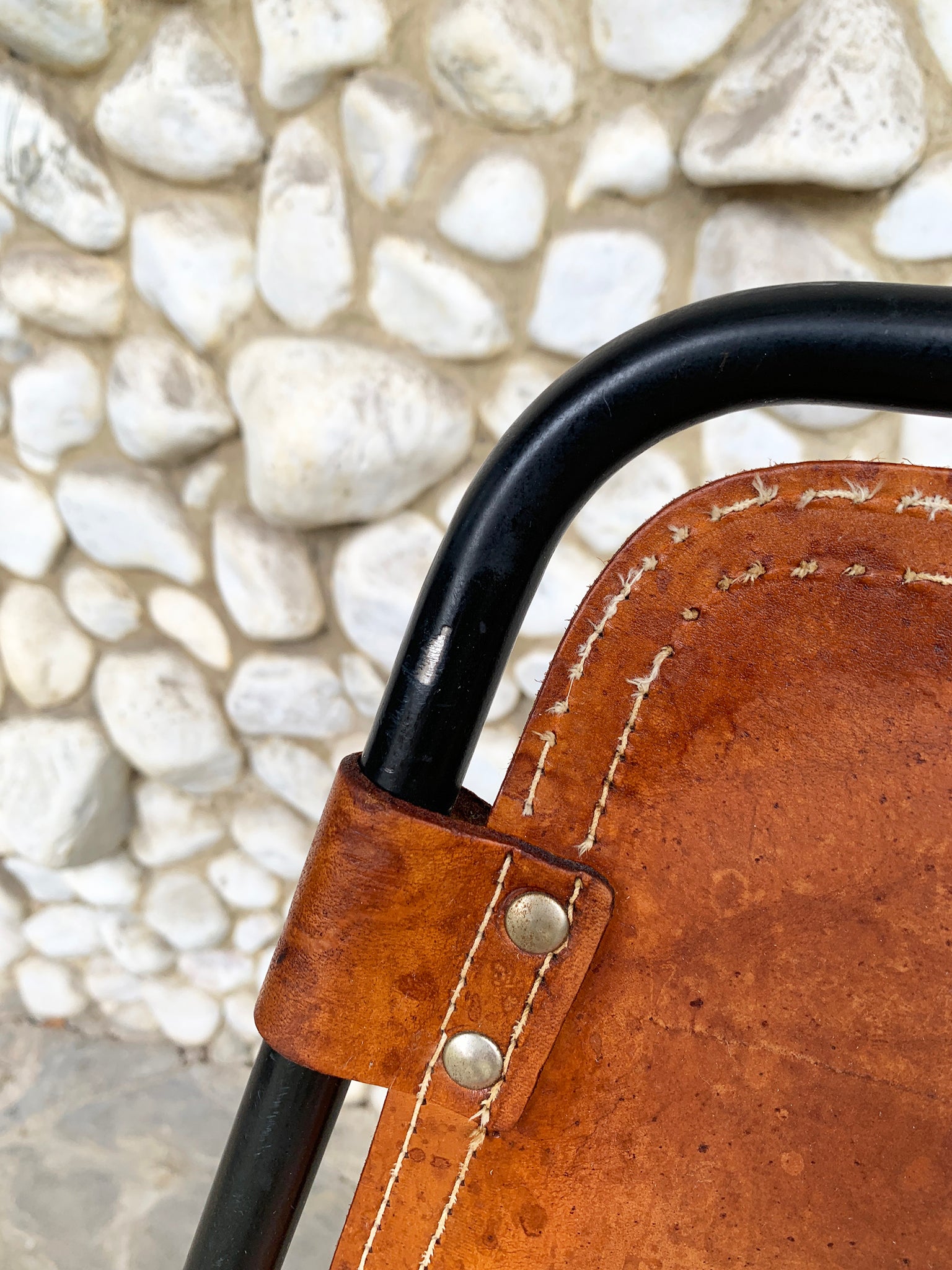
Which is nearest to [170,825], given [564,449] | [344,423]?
[344,423]

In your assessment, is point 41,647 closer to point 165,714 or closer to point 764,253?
point 165,714

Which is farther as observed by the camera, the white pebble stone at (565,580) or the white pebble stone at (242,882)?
the white pebble stone at (242,882)

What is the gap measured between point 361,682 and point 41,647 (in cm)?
42

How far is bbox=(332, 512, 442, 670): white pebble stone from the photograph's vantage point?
2.97 feet

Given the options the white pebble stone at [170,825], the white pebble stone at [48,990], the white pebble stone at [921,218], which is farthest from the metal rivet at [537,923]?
the white pebble stone at [48,990]

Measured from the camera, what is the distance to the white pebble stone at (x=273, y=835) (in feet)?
3.73

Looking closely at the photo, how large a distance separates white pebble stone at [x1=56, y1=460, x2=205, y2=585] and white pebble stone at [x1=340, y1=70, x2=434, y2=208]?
15.2 inches

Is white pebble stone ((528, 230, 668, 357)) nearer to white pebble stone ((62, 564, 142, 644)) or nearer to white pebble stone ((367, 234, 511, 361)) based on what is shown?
white pebble stone ((367, 234, 511, 361))

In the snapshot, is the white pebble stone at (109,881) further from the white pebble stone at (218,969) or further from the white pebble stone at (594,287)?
the white pebble stone at (594,287)

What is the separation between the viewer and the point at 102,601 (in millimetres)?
1080

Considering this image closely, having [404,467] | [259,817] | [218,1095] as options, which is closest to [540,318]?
[404,467]

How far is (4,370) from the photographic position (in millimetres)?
996

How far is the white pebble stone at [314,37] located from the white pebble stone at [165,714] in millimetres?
611

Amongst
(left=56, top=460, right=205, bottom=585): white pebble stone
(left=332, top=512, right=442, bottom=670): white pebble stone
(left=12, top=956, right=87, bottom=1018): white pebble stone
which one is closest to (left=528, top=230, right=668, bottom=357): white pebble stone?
(left=332, top=512, right=442, bottom=670): white pebble stone
